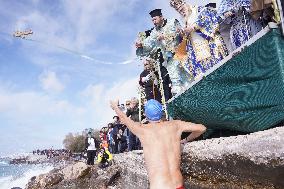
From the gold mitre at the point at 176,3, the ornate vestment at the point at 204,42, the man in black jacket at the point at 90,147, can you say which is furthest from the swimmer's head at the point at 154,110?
the man in black jacket at the point at 90,147

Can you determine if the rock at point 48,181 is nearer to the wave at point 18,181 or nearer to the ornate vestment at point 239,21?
the ornate vestment at point 239,21

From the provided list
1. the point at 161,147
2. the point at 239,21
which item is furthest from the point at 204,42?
the point at 161,147

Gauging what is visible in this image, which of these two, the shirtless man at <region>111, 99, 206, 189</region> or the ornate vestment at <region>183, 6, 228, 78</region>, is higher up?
the ornate vestment at <region>183, 6, 228, 78</region>

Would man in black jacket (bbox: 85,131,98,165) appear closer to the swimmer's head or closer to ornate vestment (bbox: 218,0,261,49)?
ornate vestment (bbox: 218,0,261,49)

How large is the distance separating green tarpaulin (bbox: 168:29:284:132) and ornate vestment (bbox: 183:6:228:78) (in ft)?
3.11

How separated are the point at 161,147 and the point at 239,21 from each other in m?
2.86

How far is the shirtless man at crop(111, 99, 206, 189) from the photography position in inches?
159

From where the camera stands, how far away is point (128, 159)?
7504 millimetres

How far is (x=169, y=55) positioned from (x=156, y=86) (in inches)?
49.5

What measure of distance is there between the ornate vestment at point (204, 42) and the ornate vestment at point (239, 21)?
0.21 metres

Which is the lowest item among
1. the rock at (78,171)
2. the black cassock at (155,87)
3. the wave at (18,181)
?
the wave at (18,181)

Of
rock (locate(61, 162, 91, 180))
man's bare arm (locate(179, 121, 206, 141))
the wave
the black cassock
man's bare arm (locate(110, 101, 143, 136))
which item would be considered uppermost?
the black cassock

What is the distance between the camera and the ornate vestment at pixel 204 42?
20.6ft

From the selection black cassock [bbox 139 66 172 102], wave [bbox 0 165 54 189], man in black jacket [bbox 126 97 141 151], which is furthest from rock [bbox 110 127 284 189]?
wave [bbox 0 165 54 189]
